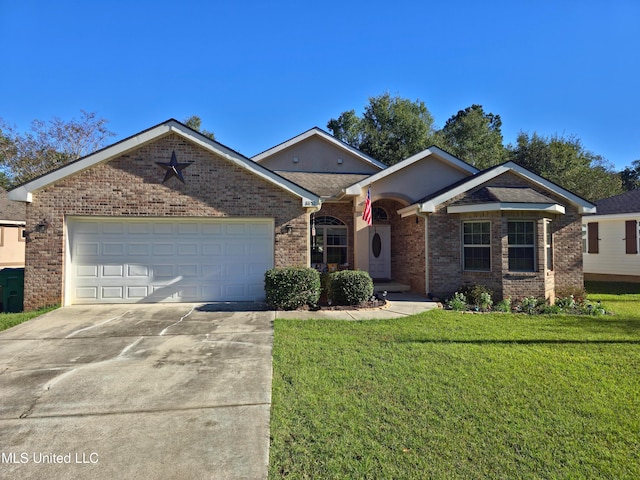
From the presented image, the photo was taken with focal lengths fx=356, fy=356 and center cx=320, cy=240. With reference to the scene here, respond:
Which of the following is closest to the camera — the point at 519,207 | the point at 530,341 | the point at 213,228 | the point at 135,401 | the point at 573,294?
the point at 135,401

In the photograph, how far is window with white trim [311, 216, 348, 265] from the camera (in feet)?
47.1

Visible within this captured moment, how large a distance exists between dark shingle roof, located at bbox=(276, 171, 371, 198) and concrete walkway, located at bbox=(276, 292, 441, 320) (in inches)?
216

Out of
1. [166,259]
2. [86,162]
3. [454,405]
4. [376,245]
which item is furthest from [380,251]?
[454,405]

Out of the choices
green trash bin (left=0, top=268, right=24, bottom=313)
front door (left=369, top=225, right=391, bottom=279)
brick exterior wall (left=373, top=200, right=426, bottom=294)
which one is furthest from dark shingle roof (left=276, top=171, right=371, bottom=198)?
green trash bin (left=0, top=268, right=24, bottom=313)

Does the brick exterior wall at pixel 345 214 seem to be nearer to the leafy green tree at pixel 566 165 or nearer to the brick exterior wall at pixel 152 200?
the brick exterior wall at pixel 152 200

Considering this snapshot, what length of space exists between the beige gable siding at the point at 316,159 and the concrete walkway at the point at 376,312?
7878mm

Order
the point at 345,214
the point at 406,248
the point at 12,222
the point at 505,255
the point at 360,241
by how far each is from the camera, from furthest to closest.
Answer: the point at 12,222, the point at 345,214, the point at 406,248, the point at 360,241, the point at 505,255

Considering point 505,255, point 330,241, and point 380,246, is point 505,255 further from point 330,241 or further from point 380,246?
point 330,241

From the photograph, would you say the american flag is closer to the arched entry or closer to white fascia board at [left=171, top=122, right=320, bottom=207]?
the arched entry

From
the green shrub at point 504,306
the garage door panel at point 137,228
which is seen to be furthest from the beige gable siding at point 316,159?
the green shrub at point 504,306

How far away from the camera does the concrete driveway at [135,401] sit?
10.0ft

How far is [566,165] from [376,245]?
24384 mm

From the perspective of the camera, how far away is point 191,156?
33.4 ft

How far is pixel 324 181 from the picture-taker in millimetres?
15359
